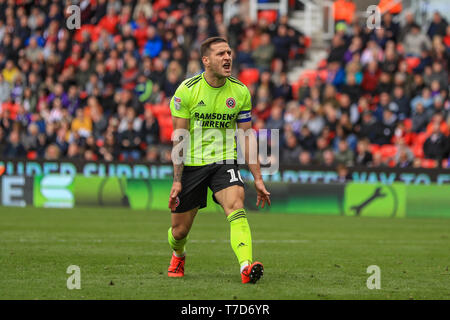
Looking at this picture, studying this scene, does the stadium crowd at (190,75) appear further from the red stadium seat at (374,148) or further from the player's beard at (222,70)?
the player's beard at (222,70)

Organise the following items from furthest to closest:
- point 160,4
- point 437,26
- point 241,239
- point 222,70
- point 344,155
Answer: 1. point 160,4
2. point 437,26
3. point 344,155
4. point 222,70
5. point 241,239

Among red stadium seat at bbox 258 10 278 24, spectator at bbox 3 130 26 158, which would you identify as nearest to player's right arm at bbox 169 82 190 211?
spectator at bbox 3 130 26 158

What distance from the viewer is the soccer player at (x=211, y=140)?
28.4 ft

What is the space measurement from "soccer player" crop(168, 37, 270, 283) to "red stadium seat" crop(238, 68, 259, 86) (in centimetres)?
1465

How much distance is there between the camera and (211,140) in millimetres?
8914

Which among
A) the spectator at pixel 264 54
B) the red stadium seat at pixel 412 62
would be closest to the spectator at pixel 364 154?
the red stadium seat at pixel 412 62

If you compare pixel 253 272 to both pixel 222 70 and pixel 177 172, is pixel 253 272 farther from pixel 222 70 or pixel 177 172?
pixel 222 70

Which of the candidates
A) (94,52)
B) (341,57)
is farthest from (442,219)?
(94,52)

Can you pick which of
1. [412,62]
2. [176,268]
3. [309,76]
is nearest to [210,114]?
[176,268]

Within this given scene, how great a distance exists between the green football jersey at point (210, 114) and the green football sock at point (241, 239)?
0.67 meters

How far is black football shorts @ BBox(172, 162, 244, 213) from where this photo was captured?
8.80 meters

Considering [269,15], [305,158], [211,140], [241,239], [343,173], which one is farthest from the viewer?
[269,15]

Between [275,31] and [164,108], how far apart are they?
399 cm

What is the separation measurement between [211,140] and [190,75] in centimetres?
1435
